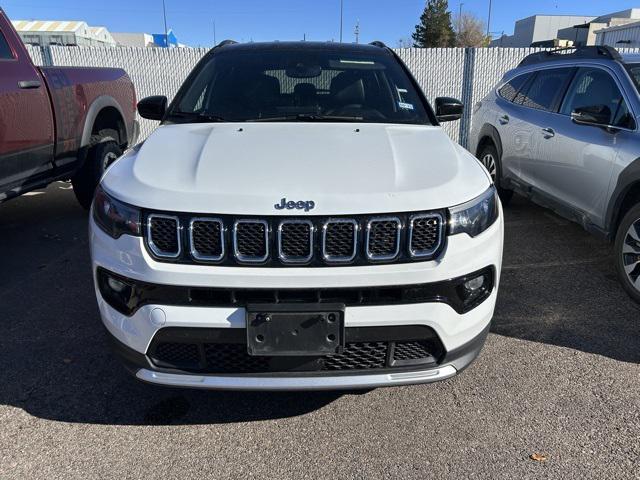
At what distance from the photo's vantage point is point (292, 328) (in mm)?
2066

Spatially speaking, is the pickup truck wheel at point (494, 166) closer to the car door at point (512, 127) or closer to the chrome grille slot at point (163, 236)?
the car door at point (512, 127)

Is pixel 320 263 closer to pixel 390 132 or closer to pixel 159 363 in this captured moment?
pixel 159 363

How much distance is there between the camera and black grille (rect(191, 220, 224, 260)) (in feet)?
6.91

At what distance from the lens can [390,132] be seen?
9.61 ft

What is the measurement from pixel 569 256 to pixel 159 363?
3.91 metres

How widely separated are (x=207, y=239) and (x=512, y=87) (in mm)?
4982

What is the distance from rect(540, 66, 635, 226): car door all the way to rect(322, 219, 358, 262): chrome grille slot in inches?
108

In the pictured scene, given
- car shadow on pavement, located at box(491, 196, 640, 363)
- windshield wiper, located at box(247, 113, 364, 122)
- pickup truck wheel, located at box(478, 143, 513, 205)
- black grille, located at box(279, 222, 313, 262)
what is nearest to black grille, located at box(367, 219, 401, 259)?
black grille, located at box(279, 222, 313, 262)

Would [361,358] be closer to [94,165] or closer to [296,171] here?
[296,171]

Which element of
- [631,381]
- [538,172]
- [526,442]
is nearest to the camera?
[526,442]

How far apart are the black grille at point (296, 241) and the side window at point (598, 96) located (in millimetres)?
2946

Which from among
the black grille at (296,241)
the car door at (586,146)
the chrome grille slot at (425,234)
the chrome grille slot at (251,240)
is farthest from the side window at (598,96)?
the chrome grille slot at (251,240)

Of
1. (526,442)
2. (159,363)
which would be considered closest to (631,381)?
(526,442)

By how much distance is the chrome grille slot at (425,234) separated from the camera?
7.00 ft
